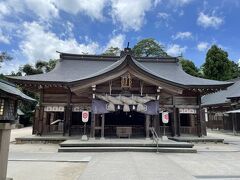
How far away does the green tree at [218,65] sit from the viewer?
35.9 m

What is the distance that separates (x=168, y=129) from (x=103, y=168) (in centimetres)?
1018

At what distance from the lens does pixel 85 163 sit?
7484mm

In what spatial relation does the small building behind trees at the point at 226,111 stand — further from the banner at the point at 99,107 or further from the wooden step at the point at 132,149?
the banner at the point at 99,107

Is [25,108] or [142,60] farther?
[25,108]

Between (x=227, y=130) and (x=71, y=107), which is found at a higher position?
(x=71, y=107)

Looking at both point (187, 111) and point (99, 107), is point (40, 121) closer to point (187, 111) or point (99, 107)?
point (99, 107)

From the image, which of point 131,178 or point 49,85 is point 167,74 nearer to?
point 49,85

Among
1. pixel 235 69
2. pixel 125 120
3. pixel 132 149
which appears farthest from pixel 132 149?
pixel 235 69

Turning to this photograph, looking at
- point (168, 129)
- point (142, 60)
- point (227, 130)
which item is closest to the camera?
point (168, 129)

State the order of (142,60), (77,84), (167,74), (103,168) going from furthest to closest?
(142,60) < (167,74) < (77,84) < (103,168)

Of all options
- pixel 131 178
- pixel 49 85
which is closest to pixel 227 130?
pixel 49 85

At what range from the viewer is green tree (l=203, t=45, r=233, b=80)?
3591 centimetres

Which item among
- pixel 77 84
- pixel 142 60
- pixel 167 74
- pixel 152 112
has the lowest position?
pixel 152 112

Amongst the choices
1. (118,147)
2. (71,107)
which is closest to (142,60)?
(71,107)
